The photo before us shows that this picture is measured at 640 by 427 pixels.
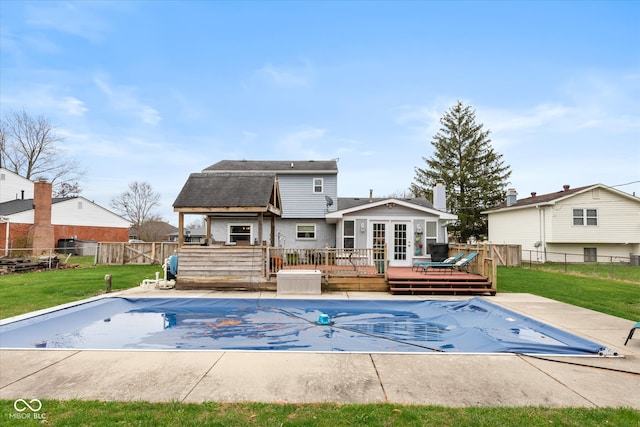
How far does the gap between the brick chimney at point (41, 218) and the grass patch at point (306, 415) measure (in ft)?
85.5

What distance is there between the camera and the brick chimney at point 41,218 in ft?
77.4

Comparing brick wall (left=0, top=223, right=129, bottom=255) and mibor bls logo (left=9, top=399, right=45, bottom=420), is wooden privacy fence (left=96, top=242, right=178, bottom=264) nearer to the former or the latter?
brick wall (left=0, top=223, right=129, bottom=255)

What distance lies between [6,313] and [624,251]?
3197cm

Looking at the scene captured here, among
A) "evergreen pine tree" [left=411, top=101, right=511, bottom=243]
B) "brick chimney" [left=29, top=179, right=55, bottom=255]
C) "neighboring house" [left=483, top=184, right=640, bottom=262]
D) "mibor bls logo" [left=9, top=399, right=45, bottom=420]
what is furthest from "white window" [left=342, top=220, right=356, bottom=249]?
"brick chimney" [left=29, top=179, right=55, bottom=255]

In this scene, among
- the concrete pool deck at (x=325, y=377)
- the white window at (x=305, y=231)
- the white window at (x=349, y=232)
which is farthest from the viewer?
the white window at (x=305, y=231)

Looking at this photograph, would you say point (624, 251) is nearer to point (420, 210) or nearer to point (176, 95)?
point (420, 210)

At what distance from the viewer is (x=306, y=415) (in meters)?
3.23

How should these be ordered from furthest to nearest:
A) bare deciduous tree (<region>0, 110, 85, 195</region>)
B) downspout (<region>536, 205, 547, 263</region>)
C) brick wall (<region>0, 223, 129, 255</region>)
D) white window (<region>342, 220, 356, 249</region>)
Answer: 1. bare deciduous tree (<region>0, 110, 85, 195</region>)
2. brick wall (<region>0, 223, 129, 255</region>)
3. downspout (<region>536, 205, 547, 263</region>)
4. white window (<region>342, 220, 356, 249</region>)

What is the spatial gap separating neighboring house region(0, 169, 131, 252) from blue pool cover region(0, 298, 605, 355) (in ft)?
65.0

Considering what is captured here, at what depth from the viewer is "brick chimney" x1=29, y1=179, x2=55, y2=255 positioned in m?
23.6

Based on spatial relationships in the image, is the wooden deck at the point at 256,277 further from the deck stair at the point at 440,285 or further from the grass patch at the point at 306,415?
the grass patch at the point at 306,415

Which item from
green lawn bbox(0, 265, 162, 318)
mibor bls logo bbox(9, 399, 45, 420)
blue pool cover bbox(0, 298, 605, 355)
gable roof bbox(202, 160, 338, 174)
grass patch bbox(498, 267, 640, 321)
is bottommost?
blue pool cover bbox(0, 298, 605, 355)

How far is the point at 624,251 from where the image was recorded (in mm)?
23188

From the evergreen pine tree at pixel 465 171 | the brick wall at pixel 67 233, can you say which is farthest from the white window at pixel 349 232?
the brick wall at pixel 67 233
